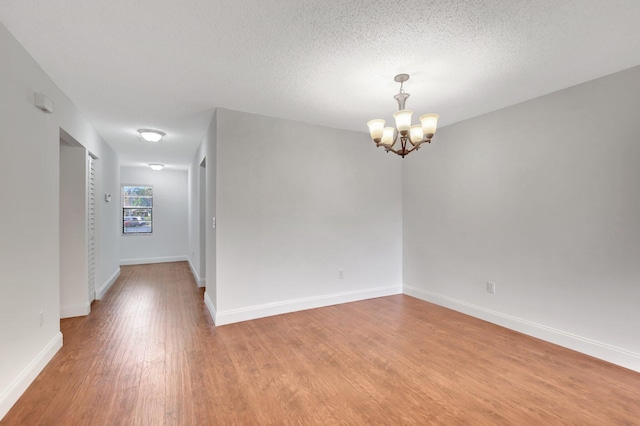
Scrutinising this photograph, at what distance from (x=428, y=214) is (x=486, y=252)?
1018 millimetres

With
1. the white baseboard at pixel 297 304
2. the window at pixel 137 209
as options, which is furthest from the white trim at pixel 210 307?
→ the window at pixel 137 209

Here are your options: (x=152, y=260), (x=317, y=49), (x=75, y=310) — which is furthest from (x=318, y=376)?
(x=152, y=260)

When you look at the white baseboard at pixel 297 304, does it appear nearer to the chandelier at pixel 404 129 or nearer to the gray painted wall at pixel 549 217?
the gray painted wall at pixel 549 217

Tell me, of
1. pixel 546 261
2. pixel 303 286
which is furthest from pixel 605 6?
pixel 303 286

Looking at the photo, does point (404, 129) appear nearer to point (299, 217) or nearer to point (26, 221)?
point (299, 217)

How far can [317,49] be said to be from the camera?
2260 mm

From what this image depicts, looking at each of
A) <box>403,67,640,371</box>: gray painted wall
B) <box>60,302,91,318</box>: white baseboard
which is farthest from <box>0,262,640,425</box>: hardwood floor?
<box>403,67,640,371</box>: gray painted wall

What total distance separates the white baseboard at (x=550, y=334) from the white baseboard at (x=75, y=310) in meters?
4.78

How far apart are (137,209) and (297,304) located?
6162 mm

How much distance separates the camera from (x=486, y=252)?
3693 millimetres

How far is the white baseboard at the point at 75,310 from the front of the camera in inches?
146

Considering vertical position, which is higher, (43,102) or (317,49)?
(317,49)

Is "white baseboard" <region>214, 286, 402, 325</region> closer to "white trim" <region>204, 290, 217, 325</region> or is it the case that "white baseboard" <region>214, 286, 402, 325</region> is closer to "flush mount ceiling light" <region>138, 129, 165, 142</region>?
"white trim" <region>204, 290, 217, 325</region>

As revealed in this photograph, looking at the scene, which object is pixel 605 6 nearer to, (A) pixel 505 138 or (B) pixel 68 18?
(A) pixel 505 138
